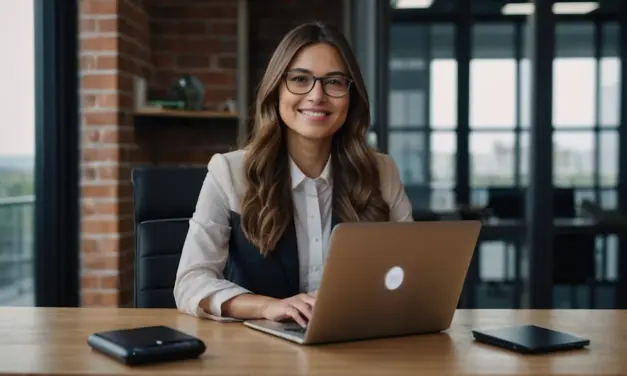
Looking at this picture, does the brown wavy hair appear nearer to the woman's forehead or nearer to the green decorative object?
the woman's forehead

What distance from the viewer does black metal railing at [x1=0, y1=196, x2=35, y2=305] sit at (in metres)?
3.31

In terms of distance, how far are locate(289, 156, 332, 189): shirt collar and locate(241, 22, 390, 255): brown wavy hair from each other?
13 millimetres

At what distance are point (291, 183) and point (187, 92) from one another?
6.00ft

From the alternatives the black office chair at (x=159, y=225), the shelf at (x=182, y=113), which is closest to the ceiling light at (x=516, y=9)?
the shelf at (x=182, y=113)

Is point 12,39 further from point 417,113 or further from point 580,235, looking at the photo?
point 580,235

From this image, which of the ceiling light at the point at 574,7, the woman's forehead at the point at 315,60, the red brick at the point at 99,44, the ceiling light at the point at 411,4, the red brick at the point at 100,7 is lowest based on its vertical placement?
the woman's forehead at the point at 315,60

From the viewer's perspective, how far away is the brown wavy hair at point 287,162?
192cm

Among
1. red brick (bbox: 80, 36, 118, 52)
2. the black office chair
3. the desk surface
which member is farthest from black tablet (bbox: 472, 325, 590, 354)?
red brick (bbox: 80, 36, 118, 52)

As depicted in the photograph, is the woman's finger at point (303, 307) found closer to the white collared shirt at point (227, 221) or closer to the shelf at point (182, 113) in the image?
the white collared shirt at point (227, 221)

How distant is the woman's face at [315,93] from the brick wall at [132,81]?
1.33 meters

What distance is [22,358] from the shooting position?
4.25ft

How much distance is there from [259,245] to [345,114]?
38 centimetres

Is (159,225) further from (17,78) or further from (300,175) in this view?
(17,78)

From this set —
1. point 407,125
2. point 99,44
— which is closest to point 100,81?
point 99,44
